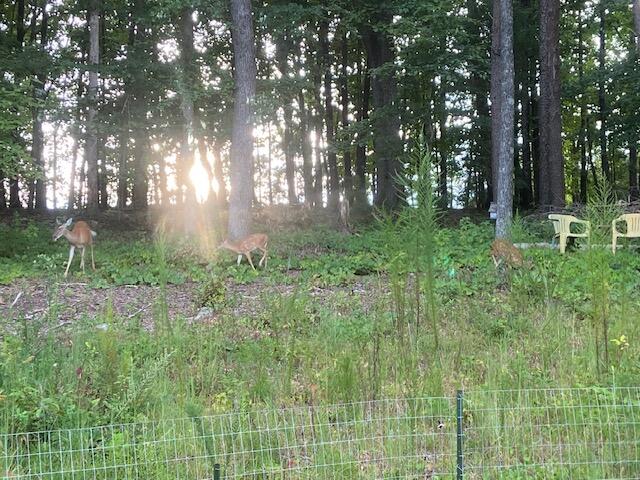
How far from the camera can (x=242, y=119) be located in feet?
42.5

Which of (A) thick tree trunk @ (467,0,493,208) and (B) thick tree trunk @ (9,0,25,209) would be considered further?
(B) thick tree trunk @ (9,0,25,209)

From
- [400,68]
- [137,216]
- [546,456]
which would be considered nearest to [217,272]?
[546,456]

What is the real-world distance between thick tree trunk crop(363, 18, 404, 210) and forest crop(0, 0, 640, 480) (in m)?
0.10

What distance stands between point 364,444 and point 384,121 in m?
16.9

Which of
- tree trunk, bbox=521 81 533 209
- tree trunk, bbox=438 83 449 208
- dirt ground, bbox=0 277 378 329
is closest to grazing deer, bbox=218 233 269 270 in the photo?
dirt ground, bbox=0 277 378 329

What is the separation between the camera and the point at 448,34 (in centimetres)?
1546

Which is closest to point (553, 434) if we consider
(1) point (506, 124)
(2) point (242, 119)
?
(1) point (506, 124)

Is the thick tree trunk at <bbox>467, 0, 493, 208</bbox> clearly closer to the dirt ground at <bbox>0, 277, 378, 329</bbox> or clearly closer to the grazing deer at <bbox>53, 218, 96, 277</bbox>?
the dirt ground at <bbox>0, 277, 378, 329</bbox>

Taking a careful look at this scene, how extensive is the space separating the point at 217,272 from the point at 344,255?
10.3 ft

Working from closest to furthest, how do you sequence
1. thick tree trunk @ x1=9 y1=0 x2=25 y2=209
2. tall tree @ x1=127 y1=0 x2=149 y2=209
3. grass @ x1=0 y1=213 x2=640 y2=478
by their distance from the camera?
grass @ x1=0 y1=213 x2=640 y2=478
tall tree @ x1=127 y1=0 x2=149 y2=209
thick tree trunk @ x1=9 y1=0 x2=25 y2=209

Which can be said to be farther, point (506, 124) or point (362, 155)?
point (362, 155)

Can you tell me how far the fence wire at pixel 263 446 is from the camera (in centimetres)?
334

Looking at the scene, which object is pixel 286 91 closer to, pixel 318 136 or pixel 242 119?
pixel 242 119

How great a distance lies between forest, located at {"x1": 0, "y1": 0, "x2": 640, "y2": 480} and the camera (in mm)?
3633
